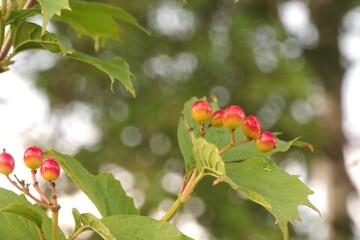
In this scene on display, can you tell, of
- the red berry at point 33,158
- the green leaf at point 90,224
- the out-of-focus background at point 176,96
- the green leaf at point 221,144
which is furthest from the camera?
the out-of-focus background at point 176,96

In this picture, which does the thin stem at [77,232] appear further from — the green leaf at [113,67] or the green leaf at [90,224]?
the green leaf at [113,67]

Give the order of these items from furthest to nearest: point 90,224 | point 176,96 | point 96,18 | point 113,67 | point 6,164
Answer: point 176,96, point 96,18, point 113,67, point 6,164, point 90,224

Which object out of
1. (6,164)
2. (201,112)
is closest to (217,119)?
(201,112)

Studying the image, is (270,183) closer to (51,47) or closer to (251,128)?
(251,128)

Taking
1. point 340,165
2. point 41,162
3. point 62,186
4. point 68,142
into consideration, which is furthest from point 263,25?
point 41,162

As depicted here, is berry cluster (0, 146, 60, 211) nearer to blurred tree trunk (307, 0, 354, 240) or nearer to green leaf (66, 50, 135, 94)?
green leaf (66, 50, 135, 94)

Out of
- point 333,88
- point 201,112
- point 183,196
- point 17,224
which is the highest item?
point 333,88

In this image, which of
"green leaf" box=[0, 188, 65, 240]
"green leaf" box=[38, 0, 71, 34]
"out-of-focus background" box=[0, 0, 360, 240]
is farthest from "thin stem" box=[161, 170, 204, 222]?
"out-of-focus background" box=[0, 0, 360, 240]

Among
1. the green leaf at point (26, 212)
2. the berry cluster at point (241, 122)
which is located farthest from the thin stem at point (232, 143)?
the green leaf at point (26, 212)
